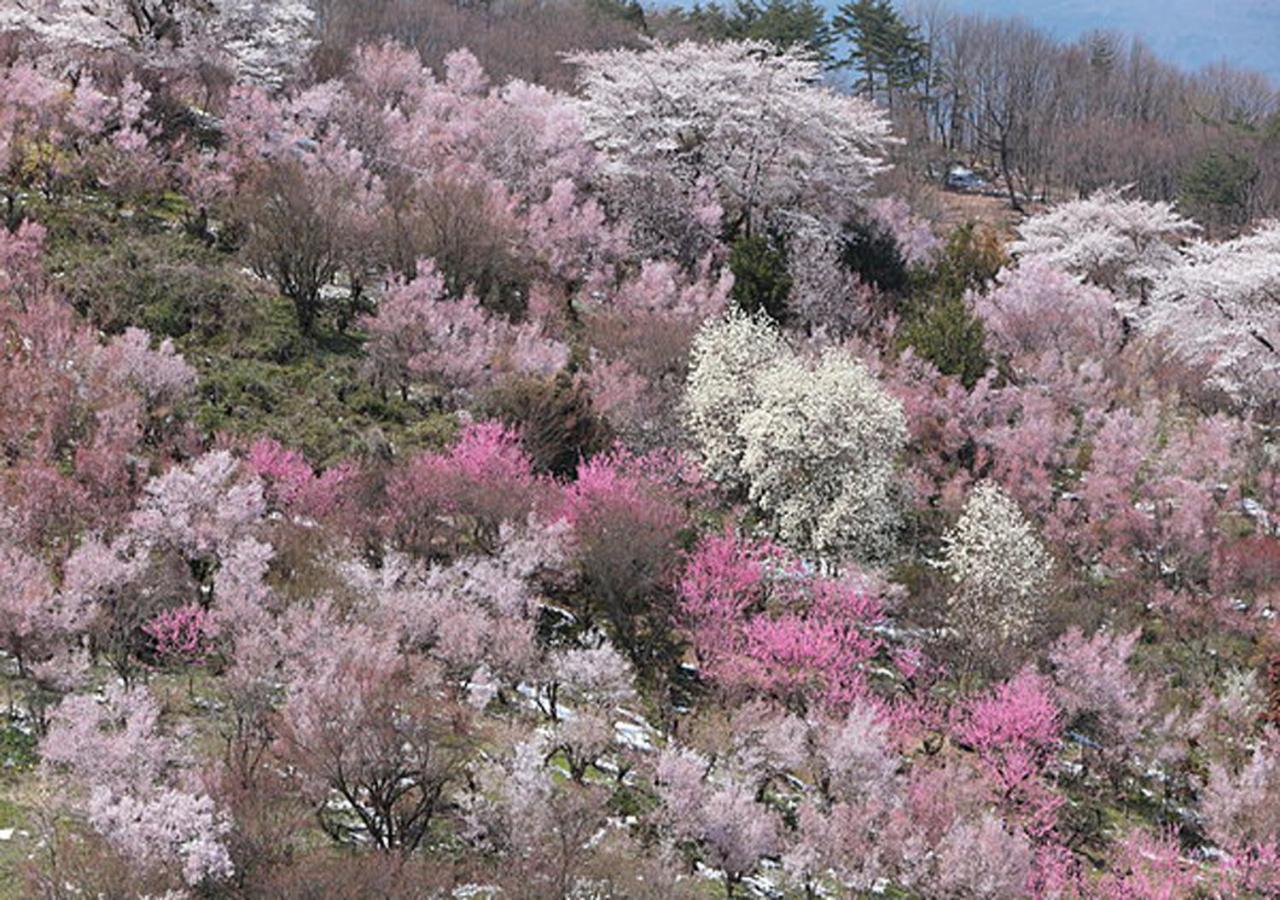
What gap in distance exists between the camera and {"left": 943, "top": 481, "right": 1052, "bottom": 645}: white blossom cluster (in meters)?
21.2

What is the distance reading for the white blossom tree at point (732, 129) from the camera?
38.8 metres

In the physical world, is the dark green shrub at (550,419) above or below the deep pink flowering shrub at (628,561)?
above

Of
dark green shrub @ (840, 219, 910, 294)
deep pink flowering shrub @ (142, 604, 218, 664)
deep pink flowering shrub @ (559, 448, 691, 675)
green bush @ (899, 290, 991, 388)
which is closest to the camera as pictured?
deep pink flowering shrub @ (142, 604, 218, 664)

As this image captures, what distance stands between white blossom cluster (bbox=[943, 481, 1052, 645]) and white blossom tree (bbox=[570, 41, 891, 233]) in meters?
19.1

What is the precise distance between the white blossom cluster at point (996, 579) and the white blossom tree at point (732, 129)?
19131mm

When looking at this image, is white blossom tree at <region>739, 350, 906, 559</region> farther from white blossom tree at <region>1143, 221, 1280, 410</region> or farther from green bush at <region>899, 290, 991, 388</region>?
white blossom tree at <region>1143, 221, 1280, 410</region>

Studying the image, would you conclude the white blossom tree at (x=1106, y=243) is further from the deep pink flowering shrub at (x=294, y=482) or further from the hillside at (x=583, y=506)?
the deep pink flowering shrub at (x=294, y=482)

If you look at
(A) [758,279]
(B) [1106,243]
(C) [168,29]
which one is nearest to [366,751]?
(A) [758,279]

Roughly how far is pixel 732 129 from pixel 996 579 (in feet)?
74.9

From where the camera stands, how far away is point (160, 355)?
21.4 meters

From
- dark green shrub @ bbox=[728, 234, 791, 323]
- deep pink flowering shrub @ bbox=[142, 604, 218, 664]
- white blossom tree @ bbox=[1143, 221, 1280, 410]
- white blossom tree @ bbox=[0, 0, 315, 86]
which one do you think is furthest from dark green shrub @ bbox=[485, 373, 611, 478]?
white blossom tree @ bbox=[1143, 221, 1280, 410]

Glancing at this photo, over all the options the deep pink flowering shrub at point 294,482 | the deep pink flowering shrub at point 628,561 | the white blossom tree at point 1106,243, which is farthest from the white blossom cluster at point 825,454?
the white blossom tree at point 1106,243

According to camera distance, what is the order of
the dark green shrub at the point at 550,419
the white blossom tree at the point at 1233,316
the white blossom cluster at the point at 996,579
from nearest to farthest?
the white blossom cluster at the point at 996,579 < the dark green shrub at the point at 550,419 < the white blossom tree at the point at 1233,316

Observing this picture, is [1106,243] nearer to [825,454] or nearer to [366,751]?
[825,454]
